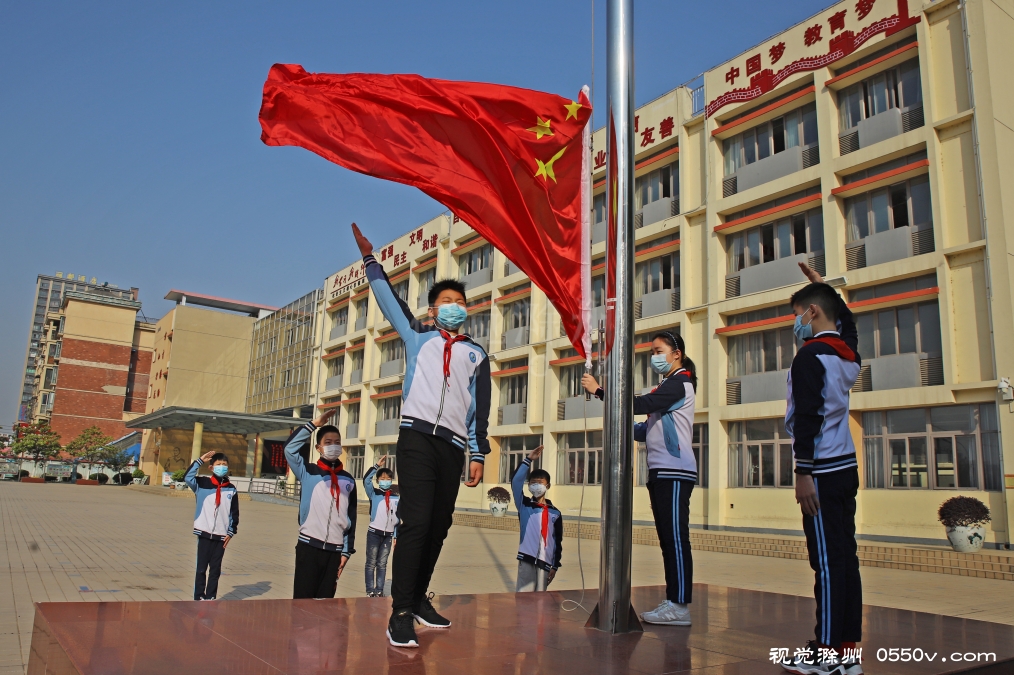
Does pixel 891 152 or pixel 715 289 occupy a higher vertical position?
pixel 891 152

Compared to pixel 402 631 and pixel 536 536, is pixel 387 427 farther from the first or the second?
pixel 402 631

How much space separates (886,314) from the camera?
61.9 ft

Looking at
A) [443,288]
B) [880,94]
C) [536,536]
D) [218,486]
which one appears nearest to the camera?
[443,288]

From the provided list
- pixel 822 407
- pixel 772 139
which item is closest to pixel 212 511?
pixel 822 407

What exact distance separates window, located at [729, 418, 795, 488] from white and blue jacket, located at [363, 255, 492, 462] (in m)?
18.1

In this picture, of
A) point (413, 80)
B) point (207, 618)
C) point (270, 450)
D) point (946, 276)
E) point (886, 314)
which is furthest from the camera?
point (270, 450)

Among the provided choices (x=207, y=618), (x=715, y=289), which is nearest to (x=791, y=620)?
(x=207, y=618)

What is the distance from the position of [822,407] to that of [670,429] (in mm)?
1318

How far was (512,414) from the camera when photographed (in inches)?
1201

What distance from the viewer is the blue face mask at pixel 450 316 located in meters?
4.01

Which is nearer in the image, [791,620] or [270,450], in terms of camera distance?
[791,620]

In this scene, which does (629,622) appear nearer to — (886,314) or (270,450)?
(886,314)

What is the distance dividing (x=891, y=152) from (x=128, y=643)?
66.1ft

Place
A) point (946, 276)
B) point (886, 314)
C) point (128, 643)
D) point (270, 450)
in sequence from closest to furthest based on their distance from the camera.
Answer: point (128, 643) < point (946, 276) < point (886, 314) < point (270, 450)
